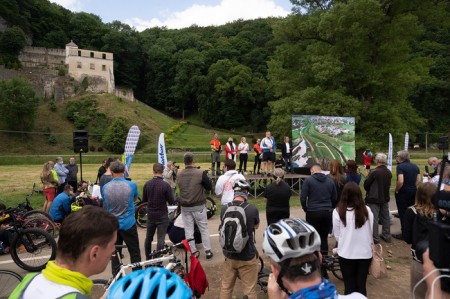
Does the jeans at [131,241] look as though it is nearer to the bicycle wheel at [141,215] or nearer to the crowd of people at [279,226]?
the crowd of people at [279,226]

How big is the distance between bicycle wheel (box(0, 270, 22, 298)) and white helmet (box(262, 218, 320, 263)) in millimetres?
4557

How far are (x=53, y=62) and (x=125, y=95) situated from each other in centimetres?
1931

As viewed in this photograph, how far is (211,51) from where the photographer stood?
307ft

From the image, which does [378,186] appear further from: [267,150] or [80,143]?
[80,143]

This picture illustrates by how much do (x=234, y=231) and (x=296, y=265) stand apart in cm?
242

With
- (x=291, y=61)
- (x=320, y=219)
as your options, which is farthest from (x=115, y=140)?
(x=320, y=219)

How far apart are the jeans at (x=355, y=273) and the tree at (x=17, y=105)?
186 feet

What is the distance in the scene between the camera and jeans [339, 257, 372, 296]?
4.25 meters

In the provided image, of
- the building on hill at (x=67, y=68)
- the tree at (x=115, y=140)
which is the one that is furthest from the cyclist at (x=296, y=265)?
the building on hill at (x=67, y=68)

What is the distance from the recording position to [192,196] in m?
6.57

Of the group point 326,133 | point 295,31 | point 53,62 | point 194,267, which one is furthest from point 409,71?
point 53,62

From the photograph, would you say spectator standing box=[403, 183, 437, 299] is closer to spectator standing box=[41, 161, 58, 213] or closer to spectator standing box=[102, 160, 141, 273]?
spectator standing box=[102, 160, 141, 273]

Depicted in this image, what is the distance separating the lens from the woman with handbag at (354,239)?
4230 mm

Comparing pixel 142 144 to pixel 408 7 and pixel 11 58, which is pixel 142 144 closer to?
pixel 408 7
